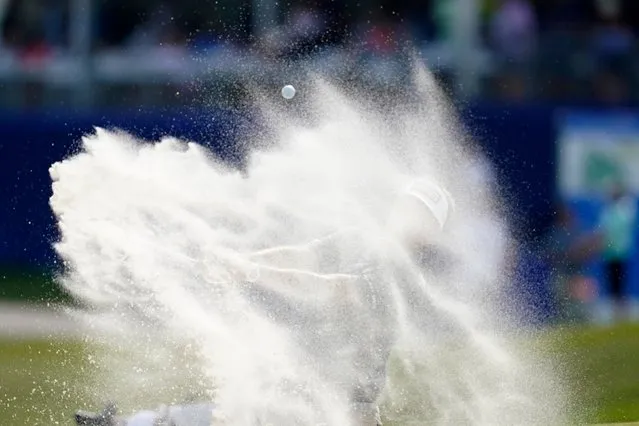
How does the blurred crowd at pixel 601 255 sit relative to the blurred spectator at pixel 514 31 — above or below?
below

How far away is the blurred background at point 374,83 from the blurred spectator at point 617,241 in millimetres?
21

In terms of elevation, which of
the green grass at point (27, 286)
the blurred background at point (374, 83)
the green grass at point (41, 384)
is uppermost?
the blurred background at point (374, 83)

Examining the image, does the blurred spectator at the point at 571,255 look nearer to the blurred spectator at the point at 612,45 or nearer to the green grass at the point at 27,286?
the blurred spectator at the point at 612,45

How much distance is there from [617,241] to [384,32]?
4.82 m

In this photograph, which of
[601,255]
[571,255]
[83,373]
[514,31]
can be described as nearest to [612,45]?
[514,31]

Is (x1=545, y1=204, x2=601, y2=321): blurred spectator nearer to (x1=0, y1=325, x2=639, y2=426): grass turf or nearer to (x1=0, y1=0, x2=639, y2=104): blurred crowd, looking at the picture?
(x1=0, y1=0, x2=639, y2=104): blurred crowd

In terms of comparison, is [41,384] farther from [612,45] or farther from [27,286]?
[612,45]

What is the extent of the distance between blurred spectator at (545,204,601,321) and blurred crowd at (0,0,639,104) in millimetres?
2485

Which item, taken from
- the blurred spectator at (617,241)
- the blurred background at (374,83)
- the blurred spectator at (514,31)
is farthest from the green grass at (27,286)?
the blurred spectator at (514,31)

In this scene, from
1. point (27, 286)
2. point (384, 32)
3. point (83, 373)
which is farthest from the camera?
point (384, 32)

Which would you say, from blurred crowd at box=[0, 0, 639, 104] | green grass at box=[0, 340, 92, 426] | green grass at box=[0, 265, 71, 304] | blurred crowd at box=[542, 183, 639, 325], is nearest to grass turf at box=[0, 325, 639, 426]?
green grass at box=[0, 340, 92, 426]

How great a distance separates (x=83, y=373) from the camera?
10.3 m

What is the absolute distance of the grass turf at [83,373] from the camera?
999 cm

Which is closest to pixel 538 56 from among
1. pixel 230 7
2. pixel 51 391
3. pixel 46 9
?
pixel 230 7
